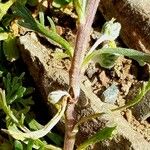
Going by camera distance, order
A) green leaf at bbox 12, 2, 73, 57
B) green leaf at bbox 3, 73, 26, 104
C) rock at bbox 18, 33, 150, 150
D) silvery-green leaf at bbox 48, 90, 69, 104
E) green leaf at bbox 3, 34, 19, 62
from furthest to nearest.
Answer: green leaf at bbox 3, 34, 19, 62 < green leaf at bbox 3, 73, 26, 104 < rock at bbox 18, 33, 150, 150 < green leaf at bbox 12, 2, 73, 57 < silvery-green leaf at bbox 48, 90, 69, 104

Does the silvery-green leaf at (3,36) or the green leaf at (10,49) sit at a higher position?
Result: the silvery-green leaf at (3,36)

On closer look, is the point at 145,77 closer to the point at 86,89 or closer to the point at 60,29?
the point at 86,89

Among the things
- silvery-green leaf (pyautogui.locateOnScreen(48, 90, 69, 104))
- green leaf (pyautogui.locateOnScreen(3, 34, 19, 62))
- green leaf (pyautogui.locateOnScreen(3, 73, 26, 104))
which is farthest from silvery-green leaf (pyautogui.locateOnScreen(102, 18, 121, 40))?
green leaf (pyautogui.locateOnScreen(3, 34, 19, 62))

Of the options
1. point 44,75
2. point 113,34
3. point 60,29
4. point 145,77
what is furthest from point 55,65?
point 113,34

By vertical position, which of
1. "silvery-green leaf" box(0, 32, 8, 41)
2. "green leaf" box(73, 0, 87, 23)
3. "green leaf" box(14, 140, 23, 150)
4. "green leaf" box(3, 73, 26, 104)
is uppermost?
"green leaf" box(73, 0, 87, 23)

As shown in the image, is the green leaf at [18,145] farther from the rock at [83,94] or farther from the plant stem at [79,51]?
the plant stem at [79,51]

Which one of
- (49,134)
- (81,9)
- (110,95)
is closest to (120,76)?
(110,95)

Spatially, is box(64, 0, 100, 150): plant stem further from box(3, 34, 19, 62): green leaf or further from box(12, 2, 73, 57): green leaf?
box(3, 34, 19, 62): green leaf

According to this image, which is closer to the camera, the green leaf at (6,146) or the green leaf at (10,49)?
the green leaf at (6,146)

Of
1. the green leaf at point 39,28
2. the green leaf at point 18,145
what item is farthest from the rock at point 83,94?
the green leaf at point 39,28
